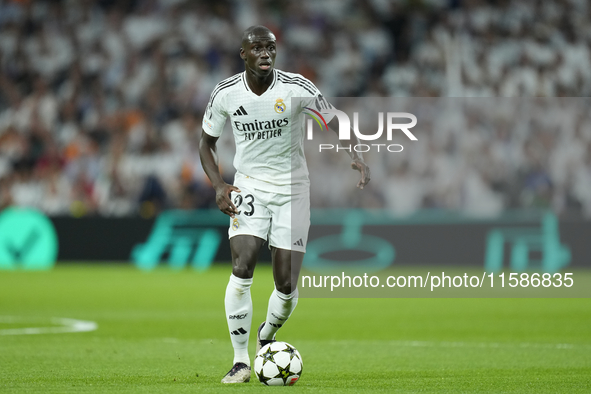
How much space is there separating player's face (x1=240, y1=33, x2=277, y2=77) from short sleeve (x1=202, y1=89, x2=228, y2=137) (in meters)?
0.41

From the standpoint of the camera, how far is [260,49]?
6730mm

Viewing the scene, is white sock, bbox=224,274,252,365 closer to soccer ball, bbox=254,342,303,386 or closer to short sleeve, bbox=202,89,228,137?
soccer ball, bbox=254,342,303,386

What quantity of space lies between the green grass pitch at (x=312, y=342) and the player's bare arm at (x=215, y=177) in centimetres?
122

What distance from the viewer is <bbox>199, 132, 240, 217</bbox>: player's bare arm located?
6.76 meters

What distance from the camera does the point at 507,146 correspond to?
1759cm

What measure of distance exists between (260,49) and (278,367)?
7.30 feet

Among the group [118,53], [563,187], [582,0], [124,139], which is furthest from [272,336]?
[582,0]

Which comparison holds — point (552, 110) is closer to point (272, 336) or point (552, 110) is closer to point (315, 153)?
point (315, 153)

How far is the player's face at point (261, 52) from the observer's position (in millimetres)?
6699

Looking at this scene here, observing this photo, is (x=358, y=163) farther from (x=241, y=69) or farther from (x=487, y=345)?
(x=241, y=69)

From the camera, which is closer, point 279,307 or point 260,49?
point 260,49

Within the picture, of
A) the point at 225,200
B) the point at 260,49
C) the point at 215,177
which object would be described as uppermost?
the point at 260,49

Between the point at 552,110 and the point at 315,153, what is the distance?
4.65m

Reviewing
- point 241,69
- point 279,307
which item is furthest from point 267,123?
point 241,69
